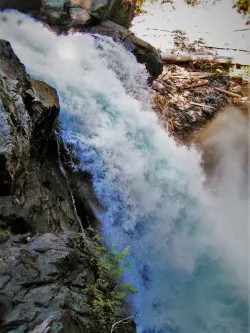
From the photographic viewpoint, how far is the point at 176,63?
11.4 m

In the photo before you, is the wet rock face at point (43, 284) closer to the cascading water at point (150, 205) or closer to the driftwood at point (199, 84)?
the cascading water at point (150, 205)

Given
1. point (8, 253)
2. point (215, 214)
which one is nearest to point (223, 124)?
point (215, 214)

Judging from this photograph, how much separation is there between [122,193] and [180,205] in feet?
4.25

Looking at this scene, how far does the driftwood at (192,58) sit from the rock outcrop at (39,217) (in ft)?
21.8

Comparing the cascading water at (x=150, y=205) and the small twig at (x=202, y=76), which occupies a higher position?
the small twig at (x=202, y=76)

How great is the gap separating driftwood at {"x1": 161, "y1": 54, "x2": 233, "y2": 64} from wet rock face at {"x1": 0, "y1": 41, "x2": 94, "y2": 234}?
6.66m

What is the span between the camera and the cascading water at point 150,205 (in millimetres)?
5754

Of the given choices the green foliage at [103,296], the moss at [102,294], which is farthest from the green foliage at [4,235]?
the green foliage at [103,296]

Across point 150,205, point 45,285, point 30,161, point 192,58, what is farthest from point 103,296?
point 192,58

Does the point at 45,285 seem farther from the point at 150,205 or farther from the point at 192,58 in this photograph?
the point at 192,58

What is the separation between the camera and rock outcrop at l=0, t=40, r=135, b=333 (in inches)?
108

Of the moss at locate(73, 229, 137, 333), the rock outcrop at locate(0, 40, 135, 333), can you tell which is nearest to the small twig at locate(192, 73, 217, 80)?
the rock outcrop at locate(0, 40, 135, 333)

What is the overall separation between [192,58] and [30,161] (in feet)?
27.1

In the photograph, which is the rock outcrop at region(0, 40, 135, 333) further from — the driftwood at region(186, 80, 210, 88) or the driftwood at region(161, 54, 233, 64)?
the driftwood at region(161, 54, 233, 64)
